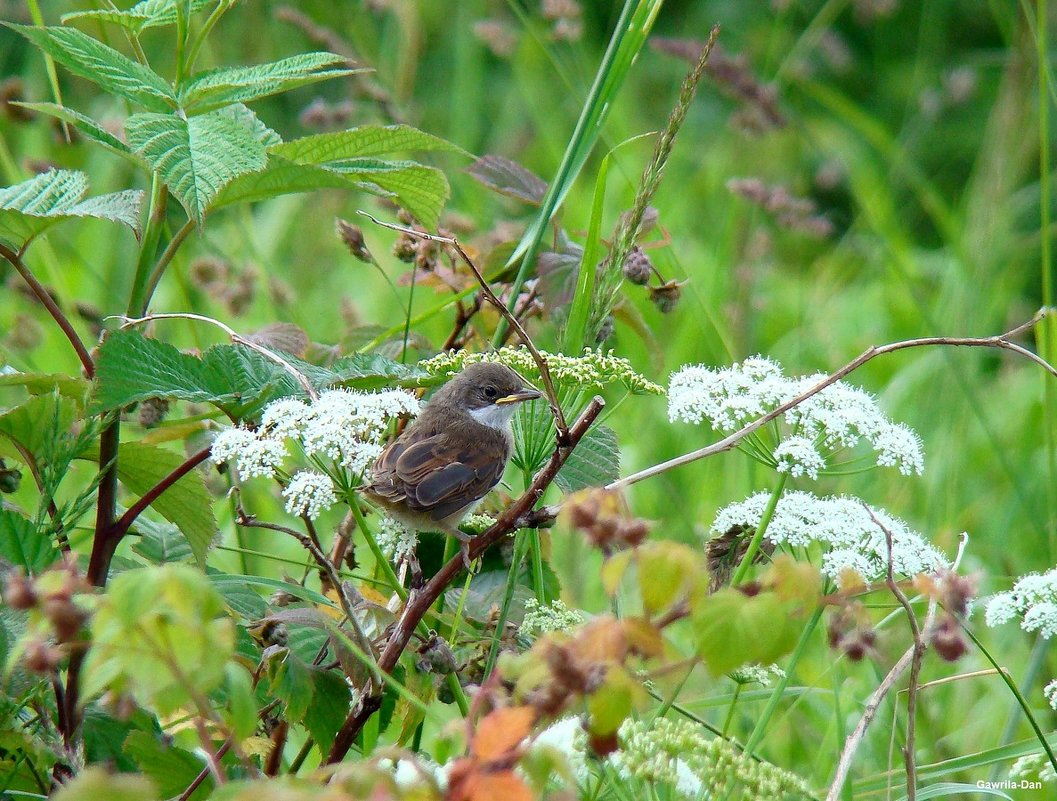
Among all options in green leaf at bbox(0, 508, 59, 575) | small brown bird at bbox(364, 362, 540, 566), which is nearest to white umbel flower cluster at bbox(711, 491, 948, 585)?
small brown bird at bbox(364, 362, 540, 566)

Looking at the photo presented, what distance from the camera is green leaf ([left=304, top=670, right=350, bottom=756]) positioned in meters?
1.59

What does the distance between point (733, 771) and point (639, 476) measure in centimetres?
45

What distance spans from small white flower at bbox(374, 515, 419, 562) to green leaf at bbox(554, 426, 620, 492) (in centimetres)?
28

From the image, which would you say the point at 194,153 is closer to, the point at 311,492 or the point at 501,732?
the point at 311,492

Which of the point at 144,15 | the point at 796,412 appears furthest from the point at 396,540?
the point at 144,15

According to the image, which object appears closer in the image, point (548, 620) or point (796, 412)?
point (548, 620)

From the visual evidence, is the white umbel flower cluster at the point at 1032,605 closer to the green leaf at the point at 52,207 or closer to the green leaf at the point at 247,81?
the green leaf at the point at 247,81

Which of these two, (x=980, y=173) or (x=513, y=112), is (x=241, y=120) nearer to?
(x=980, y=173)

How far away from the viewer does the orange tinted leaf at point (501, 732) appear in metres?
0.87

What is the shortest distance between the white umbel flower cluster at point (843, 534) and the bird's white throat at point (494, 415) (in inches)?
51.2

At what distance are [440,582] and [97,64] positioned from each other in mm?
858

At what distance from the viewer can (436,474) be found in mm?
2311

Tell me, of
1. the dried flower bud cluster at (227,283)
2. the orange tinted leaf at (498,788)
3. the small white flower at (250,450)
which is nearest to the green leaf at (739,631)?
the orange tinted leaf at (498,788)

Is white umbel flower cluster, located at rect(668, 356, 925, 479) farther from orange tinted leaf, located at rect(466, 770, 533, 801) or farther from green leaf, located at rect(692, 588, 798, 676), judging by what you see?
orange tinted leaf, located at rect(466, 770, 533, 801)
